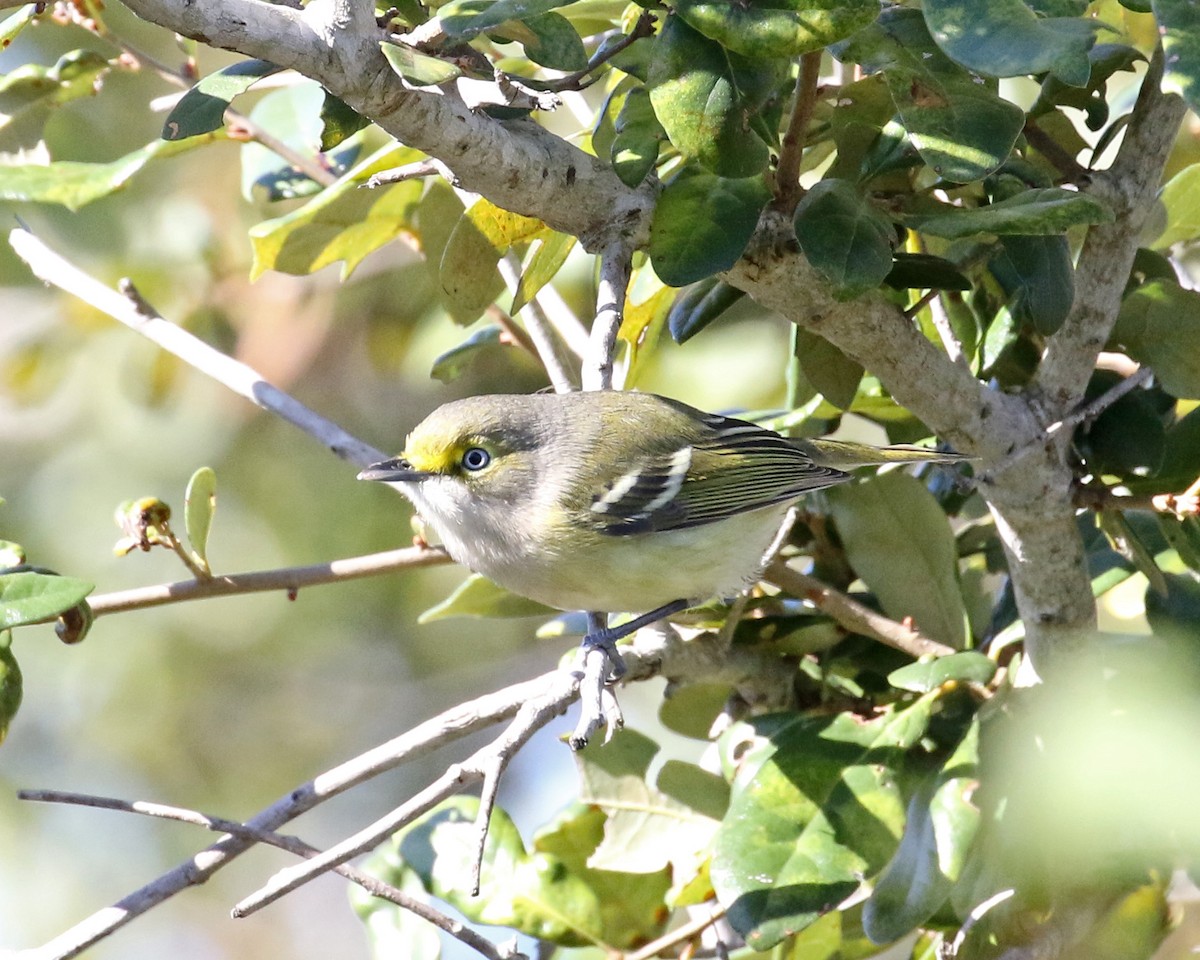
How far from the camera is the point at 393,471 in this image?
75.7 inches

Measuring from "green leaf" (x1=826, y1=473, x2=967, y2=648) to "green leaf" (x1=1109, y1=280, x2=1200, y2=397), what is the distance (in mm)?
339

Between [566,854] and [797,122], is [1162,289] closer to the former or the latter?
[797,122]

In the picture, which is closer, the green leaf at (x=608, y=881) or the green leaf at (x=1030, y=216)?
the green leaf at (x=1030, y=216)

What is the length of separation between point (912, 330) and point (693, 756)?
7.47ft

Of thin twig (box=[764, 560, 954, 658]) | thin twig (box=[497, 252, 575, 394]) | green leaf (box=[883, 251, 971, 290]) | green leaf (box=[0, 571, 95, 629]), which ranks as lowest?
thin twig (box=[764, 560, 954, 658])

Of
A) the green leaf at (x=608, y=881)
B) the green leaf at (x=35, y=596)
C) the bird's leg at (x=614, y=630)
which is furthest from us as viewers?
the green leaf at (x=608, y=881)

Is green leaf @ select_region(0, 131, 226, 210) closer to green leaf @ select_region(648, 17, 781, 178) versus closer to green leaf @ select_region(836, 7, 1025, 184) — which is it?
green leaf @ select_region(648, 17, 781, 178)

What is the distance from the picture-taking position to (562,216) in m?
1.40

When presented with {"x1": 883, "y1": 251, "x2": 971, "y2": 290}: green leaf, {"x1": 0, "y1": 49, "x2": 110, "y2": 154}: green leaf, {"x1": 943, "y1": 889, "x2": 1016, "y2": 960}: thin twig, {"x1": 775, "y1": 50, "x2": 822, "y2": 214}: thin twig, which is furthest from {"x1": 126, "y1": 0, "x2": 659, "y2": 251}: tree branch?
{"x1": 0, "y1": 49, "x2": 110, "y2": 154}: green leaf

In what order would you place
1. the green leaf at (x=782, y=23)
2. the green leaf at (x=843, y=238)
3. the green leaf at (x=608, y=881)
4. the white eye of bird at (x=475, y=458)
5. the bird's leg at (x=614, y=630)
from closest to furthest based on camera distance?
the green leaf at (x=782, y=23), the green leaf at (x=843, y=238), the bird's leg at (x=614, y=630), the green leaf at (x=608, y=881), the white eye of bird at (x=475, y=458)

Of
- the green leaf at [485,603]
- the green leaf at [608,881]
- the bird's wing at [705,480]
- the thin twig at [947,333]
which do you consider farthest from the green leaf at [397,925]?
the thin twig at [947,333]

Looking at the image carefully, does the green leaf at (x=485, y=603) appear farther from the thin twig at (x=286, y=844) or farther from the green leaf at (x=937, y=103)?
the green leaf at (x=937, y=103)

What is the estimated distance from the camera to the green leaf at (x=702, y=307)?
163cm

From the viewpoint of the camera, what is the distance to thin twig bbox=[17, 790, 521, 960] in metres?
1.33
